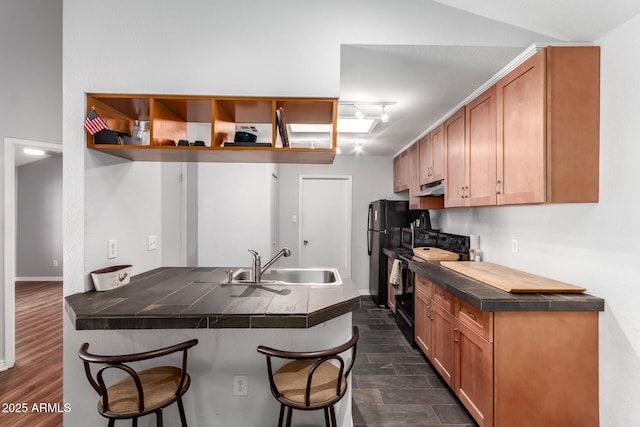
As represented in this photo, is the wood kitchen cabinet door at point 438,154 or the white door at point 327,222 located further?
the white door at point 327,222

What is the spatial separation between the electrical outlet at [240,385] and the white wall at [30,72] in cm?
246

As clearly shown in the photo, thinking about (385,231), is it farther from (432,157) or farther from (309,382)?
(309,382)

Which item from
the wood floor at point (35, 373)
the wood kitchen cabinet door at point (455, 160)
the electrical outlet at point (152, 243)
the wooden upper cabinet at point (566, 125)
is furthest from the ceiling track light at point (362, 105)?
the wood floor at point (35, 373)

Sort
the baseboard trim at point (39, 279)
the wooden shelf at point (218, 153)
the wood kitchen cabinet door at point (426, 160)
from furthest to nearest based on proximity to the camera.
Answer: the baseboard trim at point (39, 279) → the wood kitchen cabinet door at point (426, 160) → the wooden shelf at point (218, 153)

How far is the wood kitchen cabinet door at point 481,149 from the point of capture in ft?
7.18

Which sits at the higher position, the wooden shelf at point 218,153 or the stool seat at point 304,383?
the wooden shelf at point 218,153

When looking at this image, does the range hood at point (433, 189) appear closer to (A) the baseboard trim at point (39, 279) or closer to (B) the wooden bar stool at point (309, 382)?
(B) the wooden bar stool at point (309, 382)

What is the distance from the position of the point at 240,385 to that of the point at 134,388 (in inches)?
22.7

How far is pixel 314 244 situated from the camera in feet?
16.6

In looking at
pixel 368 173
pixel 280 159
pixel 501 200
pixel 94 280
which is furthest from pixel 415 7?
pixel 368 173

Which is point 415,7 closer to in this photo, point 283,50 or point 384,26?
point 384,26

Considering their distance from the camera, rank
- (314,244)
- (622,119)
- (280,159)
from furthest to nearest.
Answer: (314,244) < (280,159) < (622,119)

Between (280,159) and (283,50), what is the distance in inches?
26.7

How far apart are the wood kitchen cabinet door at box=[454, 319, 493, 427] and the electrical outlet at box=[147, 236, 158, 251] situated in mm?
2379
